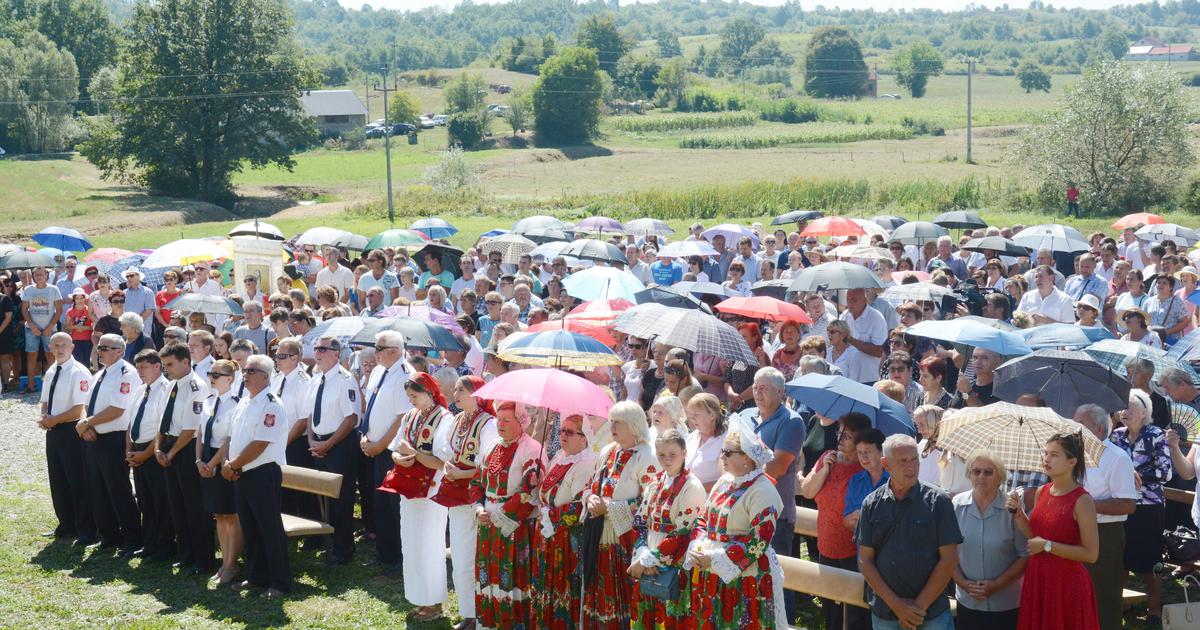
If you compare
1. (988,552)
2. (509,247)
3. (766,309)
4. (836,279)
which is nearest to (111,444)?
(766,309)

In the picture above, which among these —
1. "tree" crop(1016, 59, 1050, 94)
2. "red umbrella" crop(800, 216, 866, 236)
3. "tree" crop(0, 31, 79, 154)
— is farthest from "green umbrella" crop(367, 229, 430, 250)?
"tree" crop(1016, 59, 1050, 94)

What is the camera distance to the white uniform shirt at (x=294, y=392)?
30.0ft

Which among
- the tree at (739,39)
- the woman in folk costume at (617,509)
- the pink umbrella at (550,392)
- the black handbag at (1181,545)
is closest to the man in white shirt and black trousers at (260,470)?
the pink umbrella at (550,392)

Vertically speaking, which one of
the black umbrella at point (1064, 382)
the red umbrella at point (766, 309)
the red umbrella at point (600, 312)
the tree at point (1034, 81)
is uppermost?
the tree at point (1034, 81)

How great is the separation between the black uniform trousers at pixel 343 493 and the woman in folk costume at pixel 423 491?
1222 millimetres

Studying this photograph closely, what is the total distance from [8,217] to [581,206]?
76.8 ft

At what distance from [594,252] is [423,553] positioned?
869 cm

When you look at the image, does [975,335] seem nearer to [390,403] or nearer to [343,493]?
[390,403]

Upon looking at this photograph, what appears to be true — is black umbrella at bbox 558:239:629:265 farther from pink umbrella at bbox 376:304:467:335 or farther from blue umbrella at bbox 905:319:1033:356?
blue umbrella at bbox 905:319:1033:356

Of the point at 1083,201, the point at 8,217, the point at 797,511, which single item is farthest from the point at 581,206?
the point at 797,511

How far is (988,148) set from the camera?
210 ft

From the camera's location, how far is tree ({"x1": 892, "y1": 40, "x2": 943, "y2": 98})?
126625mm

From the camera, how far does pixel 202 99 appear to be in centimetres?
5722

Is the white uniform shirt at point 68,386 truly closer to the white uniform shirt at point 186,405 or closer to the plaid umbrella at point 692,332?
the white uniform shirt at point 186,405
